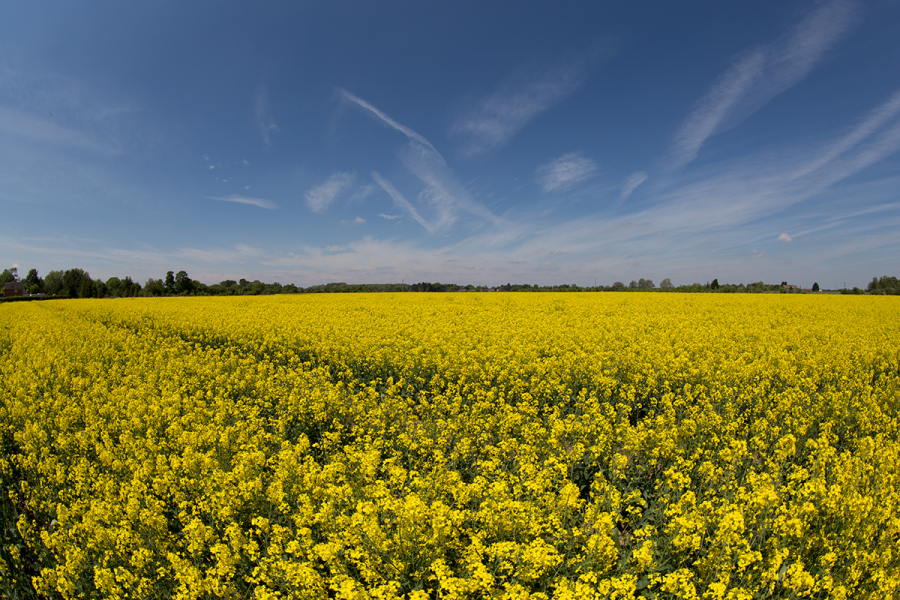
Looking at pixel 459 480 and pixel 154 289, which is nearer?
pixel 459 480

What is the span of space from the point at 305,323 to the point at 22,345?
980 centimetres

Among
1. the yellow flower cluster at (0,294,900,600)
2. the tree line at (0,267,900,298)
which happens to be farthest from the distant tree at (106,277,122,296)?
the yellow flower cluster at (0,294,900,600)

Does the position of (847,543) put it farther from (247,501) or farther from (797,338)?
(797,338)

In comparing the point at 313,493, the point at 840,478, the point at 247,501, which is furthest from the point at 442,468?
the point at 840,478

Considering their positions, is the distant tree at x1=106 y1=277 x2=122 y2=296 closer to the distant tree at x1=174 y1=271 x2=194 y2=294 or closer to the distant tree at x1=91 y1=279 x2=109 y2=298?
the distant tree at x1=91 y1=279 x2=109 y2=298

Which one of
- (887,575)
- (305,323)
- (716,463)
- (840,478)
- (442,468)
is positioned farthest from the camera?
(305,323)

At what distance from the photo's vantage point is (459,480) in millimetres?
4465

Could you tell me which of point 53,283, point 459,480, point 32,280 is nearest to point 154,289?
point 53,283

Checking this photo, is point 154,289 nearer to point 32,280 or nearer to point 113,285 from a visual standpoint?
point 113,285

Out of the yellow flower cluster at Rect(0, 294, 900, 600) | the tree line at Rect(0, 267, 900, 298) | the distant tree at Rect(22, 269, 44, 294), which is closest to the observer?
the yellow flower cluster at Rect(0, 294, 900, 600)

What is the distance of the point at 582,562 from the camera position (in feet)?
10.8

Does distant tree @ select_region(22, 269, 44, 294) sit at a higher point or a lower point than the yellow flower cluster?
higher

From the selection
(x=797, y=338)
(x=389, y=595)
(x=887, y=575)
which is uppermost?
(x=797, y=338)

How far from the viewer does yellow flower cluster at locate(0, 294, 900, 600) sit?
129 inches
